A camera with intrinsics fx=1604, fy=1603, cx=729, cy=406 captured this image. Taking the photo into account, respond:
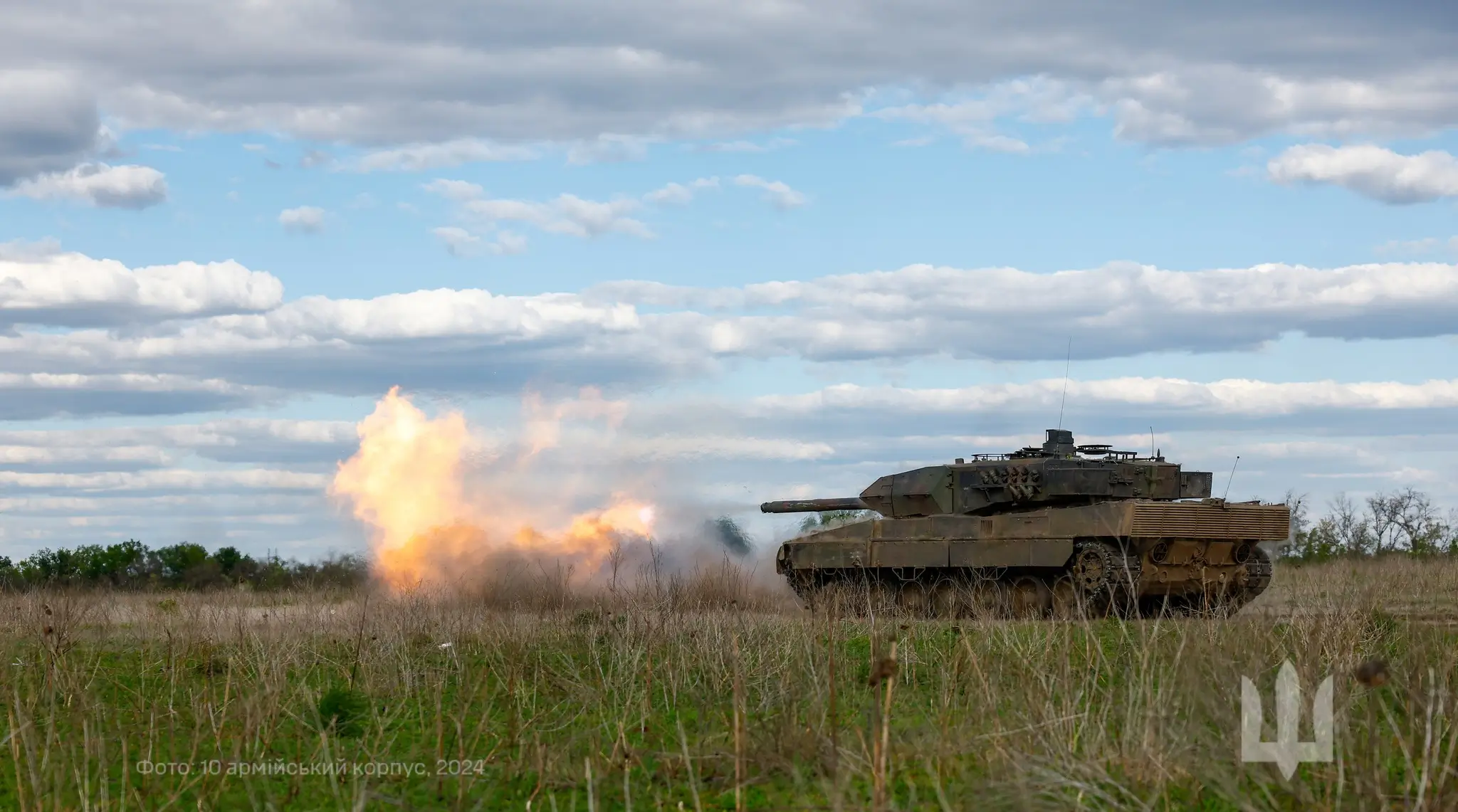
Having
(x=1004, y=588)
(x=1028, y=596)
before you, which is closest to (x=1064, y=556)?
(x=1028, y=596)

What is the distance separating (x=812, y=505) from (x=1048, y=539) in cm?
554

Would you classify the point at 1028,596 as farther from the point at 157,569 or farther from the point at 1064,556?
the point at 157,569

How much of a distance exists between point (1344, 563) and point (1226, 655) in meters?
23.9

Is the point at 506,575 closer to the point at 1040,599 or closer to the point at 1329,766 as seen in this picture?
the point at 1040,599

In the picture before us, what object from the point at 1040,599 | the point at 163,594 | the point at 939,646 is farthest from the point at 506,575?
the point at 939,646

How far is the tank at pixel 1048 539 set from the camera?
21047mm

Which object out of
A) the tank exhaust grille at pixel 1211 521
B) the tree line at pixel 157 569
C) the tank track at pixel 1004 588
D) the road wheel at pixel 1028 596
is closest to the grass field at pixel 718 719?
the tank track at pixel 1004 588

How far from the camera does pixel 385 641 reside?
14203 millimetres

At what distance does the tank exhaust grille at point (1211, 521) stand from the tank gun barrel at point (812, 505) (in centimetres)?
556

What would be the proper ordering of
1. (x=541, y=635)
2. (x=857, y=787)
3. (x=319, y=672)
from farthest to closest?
(x=541, y=635) → (x=319, y=672) → (x=857, y=787)

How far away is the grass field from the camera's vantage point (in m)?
7.60

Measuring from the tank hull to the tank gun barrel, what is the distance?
1162 mm

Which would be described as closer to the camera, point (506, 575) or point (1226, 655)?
point (1226, 655)

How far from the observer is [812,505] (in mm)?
26375
